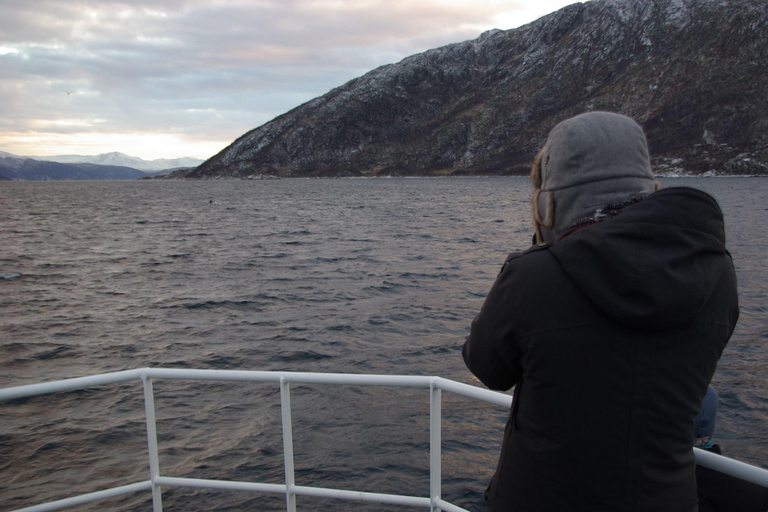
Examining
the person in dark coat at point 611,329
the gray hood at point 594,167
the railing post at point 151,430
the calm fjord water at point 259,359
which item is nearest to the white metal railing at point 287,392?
the railing post at point 151,430

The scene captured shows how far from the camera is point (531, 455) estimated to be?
1.61 metres

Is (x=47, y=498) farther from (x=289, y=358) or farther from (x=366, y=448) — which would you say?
(x=289, y=358)

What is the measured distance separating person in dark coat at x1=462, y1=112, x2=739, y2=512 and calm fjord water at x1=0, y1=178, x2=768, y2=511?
4.21 m

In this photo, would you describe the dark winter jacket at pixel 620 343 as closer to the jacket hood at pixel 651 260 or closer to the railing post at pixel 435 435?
the jacket hood at pixel 651 260

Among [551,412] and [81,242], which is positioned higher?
[551,412]

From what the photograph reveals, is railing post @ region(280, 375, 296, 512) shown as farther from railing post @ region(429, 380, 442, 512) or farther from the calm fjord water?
the calm fjord water

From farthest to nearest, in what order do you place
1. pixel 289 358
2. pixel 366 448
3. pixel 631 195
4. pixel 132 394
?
pixel 289 358 < pixel 132 394 < pixel 366 448 < pixel 631 195

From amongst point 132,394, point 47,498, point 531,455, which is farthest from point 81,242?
point 531,455

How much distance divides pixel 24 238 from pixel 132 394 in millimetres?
35474

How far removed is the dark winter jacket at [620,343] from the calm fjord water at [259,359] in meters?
4.29

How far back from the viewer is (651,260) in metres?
1.38

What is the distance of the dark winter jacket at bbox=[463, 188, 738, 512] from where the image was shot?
1403 millimetres

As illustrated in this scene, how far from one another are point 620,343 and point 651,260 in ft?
0.78

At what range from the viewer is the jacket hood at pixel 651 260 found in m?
1.38
